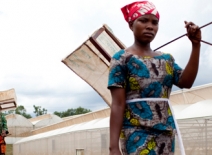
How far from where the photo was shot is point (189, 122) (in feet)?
43.1

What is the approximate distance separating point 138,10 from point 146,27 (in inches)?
4.3

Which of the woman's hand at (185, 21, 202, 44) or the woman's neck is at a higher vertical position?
the woman's hand at (185, 21, 202, 44)

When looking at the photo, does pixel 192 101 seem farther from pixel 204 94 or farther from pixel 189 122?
pixel 189 122

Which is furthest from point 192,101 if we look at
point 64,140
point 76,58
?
point 76,58

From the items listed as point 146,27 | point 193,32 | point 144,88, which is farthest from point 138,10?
point 144,88

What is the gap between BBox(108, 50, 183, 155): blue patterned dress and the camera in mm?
2758

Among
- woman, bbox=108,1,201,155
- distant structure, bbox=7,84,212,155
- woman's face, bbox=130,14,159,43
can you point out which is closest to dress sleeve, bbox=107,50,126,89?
woman, bbox=108,1,201,155

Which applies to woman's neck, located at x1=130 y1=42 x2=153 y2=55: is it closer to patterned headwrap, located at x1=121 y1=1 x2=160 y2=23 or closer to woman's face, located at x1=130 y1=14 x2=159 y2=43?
woman's face, located at x1=130 y1=14 x2=159 y2=43

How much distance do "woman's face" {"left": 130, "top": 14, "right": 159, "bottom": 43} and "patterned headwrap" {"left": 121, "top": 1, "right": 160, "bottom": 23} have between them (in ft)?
0.07

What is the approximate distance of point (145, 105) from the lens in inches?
110

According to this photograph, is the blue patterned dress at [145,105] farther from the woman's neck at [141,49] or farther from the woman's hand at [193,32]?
the woman's hand at [193,32]

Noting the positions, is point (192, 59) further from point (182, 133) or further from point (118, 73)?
point (182, 133)

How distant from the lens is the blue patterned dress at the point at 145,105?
276cm

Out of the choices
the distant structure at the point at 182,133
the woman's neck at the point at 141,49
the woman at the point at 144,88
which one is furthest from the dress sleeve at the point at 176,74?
the distant structure at the point at 182,133
